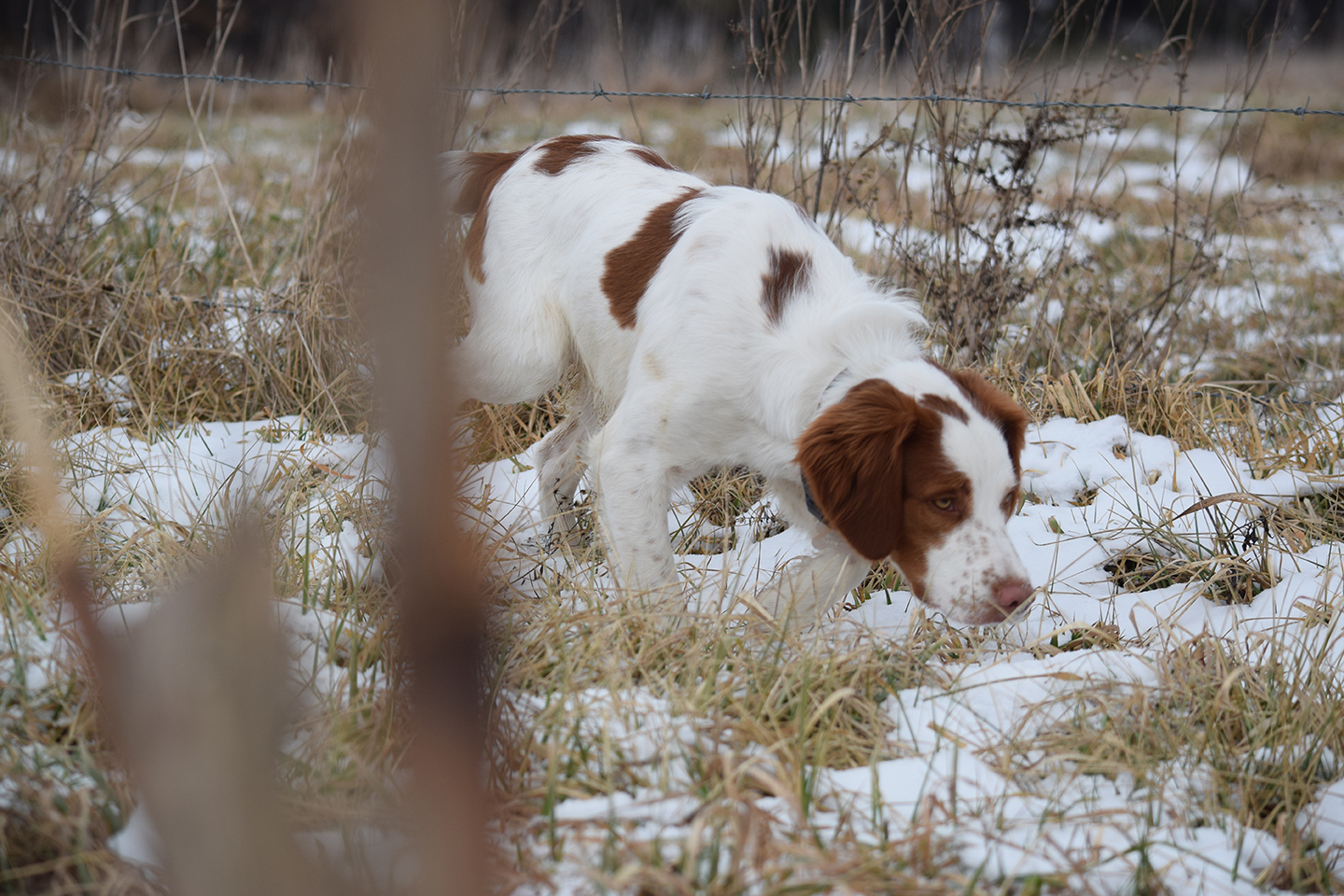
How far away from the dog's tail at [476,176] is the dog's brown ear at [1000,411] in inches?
63.3

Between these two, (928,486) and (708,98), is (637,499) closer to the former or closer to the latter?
(928,486)

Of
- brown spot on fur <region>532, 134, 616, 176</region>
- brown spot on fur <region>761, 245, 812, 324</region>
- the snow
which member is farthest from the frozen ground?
brown spot on fur <region>532, 134, 616, 176</region>

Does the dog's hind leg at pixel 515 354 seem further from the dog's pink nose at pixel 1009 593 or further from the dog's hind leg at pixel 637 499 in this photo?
the dog's pink nose at pixel 1009 593

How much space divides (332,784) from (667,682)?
602 millimetres

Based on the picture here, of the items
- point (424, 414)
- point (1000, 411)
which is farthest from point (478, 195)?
point (424, 414)

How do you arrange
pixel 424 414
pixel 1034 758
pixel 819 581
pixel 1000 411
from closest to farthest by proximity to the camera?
pixel 424 414 < pixel 1034 758 < pixel 1000 411 < pixel 819 581

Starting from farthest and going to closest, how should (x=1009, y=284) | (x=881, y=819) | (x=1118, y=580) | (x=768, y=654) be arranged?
(x=1009, y=284)
(x=1118, y=580)
(x=768, y=654)
(x=881, y=819)

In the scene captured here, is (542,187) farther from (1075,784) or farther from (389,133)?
(389,133)

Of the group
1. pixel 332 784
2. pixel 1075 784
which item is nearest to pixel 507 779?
pixel 332 784

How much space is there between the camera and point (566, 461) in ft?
10.4

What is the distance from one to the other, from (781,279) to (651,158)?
811 millimetres

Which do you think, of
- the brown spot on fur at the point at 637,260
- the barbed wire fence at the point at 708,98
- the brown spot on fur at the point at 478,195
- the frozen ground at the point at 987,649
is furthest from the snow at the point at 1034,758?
the barbed wire fence at the point at 708,98

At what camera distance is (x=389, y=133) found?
1.90 ft

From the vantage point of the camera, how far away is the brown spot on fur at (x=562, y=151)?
9.77ft
